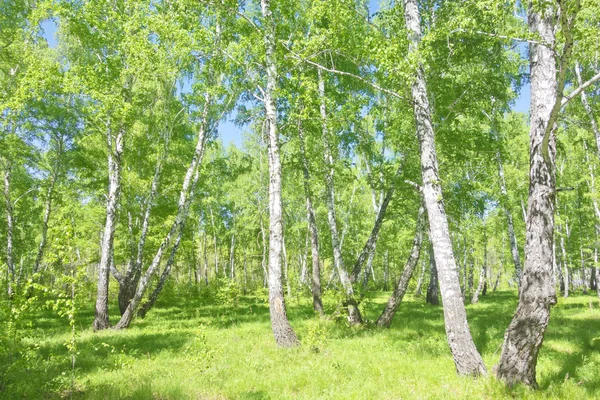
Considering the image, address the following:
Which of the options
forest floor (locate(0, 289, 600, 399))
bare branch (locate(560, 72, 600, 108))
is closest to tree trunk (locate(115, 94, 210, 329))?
forest floor (locate(0, 289, 600, 399))

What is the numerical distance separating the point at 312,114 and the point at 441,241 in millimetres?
9195

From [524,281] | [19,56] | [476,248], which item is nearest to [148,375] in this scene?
[524,281]

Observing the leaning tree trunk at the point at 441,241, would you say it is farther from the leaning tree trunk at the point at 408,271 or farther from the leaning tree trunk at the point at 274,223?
the leaning tree trunk at the point at 408,271

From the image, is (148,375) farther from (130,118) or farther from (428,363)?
(130,118)

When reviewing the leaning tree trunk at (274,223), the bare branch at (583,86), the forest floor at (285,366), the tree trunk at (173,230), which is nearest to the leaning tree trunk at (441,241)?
the forest floor at (285,366)

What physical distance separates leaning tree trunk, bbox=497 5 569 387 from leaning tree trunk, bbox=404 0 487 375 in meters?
0.62

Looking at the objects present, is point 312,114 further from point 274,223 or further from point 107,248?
point 107,248

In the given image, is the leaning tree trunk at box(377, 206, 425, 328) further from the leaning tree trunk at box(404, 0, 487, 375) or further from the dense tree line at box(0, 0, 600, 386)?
the leaning tree trunk at box(404, 0, 487, 375)

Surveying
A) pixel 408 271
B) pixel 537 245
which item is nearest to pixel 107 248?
pixel 408 271

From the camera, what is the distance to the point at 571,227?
103 ft

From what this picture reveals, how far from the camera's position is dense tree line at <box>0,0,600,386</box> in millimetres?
5676

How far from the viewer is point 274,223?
9.16m

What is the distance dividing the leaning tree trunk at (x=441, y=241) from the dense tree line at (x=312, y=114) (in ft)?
0.09

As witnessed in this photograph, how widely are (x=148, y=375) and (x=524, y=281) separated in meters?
6.93
